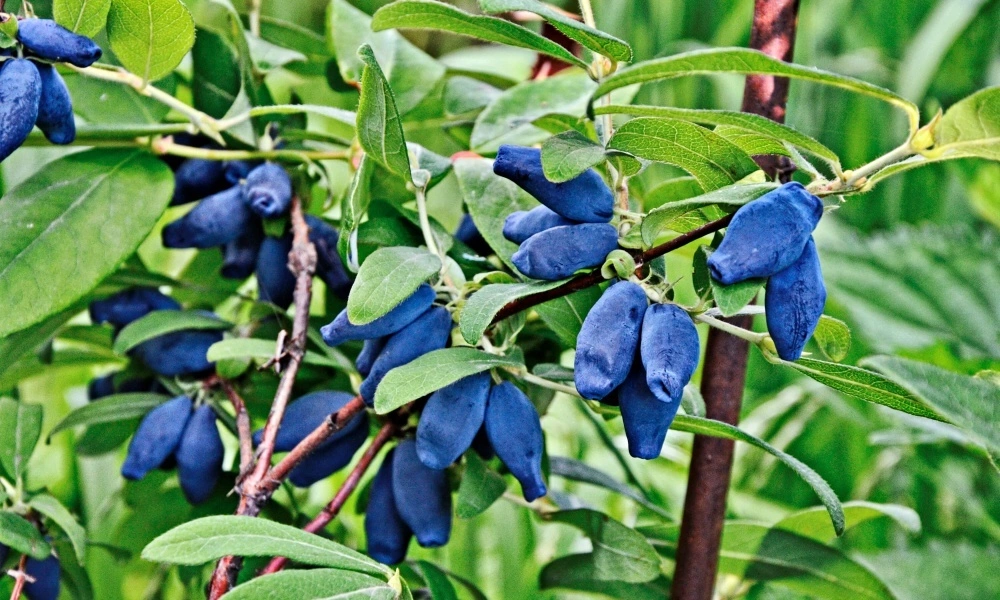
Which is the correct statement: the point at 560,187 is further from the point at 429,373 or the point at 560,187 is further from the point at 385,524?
the point at 385,524

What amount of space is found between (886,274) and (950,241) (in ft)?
0.32

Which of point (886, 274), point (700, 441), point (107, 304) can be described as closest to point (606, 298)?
point (700, 441)

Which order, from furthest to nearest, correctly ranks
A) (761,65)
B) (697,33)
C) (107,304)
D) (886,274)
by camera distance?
(697,33) → (886,274) → (107,304) → (761,65)

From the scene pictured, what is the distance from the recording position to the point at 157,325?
1.80 ft

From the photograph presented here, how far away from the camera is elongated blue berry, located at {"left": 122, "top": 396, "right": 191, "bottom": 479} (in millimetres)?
554

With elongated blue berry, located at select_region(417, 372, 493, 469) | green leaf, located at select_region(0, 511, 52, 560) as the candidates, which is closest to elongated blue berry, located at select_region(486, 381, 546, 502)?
elongated blue berry, located at select_region(417, 372, 493, 469)

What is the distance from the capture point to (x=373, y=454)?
50cm

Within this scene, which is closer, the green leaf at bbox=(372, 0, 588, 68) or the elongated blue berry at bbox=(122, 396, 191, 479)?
the green leaf at bbox=(372, 0, 588, 68)

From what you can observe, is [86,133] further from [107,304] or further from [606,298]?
[606,298]

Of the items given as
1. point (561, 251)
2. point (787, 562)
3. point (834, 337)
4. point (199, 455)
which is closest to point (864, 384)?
point (834, 337)

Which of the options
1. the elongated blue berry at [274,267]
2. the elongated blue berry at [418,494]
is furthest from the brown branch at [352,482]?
the elongated blue berry at [274,267]

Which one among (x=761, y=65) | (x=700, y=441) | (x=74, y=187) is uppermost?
(x=761, y=65)

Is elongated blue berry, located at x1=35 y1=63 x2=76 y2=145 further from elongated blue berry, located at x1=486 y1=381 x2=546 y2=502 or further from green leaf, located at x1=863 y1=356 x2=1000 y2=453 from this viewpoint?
green leaf, located at x1=863 y1=356 x2=1000 y2=453

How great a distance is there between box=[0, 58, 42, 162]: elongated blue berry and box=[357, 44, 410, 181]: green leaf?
14 cm
